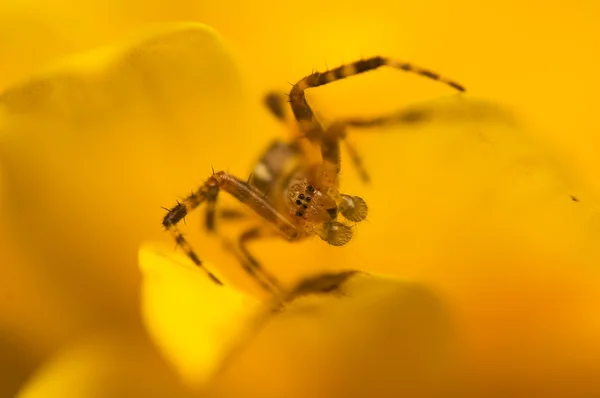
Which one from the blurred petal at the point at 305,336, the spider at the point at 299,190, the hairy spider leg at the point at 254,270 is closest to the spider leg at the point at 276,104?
the spider at the point at 299,190

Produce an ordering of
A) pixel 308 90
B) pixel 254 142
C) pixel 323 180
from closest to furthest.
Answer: pixel 254 142 → pixel 308 90 → pixel 323 180

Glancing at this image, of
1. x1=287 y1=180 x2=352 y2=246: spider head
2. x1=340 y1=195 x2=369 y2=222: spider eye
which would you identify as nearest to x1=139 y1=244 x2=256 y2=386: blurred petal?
x1=340 y1=195 x2=369 y2=222: spider eye

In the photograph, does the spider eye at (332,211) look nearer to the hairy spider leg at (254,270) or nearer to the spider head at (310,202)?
the spider head at (310,202)

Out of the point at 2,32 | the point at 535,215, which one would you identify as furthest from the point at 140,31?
the point at 535,215

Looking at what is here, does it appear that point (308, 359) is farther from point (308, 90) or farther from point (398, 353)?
point (308, 90)

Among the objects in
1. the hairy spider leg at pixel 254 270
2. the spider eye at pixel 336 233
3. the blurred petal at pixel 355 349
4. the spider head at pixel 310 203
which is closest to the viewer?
the blurred petal at pixel 355 349

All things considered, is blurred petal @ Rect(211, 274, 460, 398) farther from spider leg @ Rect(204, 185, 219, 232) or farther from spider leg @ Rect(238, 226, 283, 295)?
spider leg @ Rect(204, 185, 219, 232)
